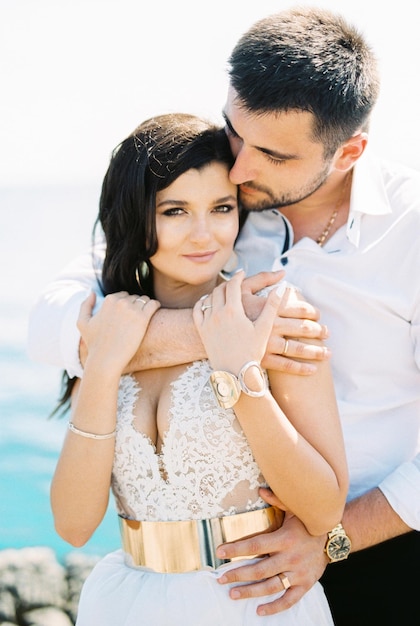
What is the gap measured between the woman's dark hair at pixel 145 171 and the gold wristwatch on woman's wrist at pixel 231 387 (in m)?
0.58

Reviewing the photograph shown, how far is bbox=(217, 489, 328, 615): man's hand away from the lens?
7.54 ft

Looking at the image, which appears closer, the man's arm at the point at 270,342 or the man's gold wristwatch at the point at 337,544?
the man's arm at the point at 270,342

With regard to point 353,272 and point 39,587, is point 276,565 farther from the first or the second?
point 39,587

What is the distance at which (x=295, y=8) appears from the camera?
9.51ft

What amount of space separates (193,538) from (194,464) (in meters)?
0.21

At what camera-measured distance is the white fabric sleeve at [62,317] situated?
2674mm

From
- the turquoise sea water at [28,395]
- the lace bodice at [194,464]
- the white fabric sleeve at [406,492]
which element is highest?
the lace bodice at [194,464]

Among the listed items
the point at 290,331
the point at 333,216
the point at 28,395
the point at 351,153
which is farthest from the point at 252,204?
the point at 28,395

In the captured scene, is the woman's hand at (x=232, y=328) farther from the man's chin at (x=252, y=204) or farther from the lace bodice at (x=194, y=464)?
the man's chin at (x=252, y=204)

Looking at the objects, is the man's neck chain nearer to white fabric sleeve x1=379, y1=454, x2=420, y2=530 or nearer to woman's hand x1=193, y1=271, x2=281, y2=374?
woman's hand x1=193, y1=271, x2=281, y2=374

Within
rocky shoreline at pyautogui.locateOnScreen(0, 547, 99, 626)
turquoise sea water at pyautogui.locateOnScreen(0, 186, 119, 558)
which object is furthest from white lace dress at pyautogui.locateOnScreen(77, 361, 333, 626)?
rocky shoreline at pyautogui.locateOnScreen(0, 547, 99, 626)

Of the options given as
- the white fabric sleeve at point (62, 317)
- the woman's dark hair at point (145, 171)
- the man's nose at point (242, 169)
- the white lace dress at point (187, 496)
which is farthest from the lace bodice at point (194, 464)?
the man's nose at point (242, 169)

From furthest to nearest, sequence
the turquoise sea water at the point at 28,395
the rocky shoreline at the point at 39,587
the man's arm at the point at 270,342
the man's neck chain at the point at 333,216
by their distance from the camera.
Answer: the turquoise sea water at the point at 28,395, the rocky shoreline at the point at 39,587, the man's neck chain at the point at 333,216, the man's arm at the point at 270,342

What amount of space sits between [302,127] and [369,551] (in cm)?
140
